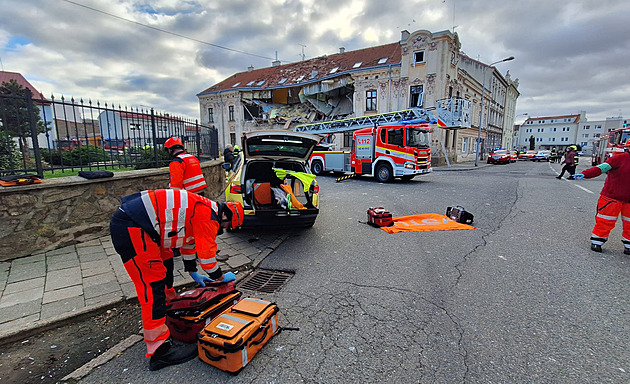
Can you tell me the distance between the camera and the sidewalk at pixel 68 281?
2.86m

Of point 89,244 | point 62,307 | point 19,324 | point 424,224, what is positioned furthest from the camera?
point 424,224

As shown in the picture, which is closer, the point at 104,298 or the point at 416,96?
the point at 104,298

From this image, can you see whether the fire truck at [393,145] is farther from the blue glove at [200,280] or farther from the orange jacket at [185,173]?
the blue glove at [200,280]

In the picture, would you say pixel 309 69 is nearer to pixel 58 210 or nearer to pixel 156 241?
A: pixel 58 210

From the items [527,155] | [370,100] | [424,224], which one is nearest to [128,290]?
[424,224]

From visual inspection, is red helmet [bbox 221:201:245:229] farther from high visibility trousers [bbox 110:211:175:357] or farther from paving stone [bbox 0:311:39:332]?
paving stone [bbox 0:311:39:332]

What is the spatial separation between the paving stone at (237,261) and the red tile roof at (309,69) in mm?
24183

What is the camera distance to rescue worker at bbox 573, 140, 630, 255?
4.33 meters

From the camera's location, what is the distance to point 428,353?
91.7 inches

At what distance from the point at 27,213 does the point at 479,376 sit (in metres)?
5.79

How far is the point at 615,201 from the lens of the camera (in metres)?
4.41

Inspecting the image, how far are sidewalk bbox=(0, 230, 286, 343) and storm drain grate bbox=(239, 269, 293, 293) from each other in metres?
0.21

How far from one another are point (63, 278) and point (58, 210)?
54.7 inches

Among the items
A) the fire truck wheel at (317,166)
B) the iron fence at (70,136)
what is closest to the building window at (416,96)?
the fire truck wheel at (317,166)
